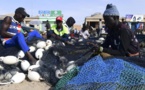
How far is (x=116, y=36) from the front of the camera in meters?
5.44

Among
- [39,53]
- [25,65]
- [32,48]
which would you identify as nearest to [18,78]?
[25,65]

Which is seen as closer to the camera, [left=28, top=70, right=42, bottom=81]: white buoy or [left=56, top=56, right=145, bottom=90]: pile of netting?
[left=56, top=56, right=145, bottom=90]: pile of netting

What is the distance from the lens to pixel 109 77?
14.3 ft

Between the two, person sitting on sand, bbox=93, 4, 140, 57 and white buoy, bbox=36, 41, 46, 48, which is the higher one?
person sitting on sand, bbox=93, 4, 140, 57

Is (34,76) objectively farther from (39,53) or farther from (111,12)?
(111,12)

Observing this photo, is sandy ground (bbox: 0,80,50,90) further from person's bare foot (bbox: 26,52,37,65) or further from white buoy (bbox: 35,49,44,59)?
white buoy (bbox: 35,49,44,59)

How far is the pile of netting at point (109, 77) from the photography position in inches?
169

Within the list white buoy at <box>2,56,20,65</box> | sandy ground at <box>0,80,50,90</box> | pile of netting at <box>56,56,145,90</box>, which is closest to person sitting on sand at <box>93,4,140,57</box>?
pile of netting at <box>56,56,145,90</box>

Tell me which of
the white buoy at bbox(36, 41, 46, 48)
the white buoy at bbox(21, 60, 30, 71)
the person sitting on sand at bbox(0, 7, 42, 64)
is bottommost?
the white buoy at bbox(21, 60, 30, 71)

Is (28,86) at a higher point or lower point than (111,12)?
lower

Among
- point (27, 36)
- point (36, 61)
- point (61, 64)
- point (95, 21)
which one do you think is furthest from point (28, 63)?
point (95, 21)

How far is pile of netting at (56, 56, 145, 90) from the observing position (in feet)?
14.1

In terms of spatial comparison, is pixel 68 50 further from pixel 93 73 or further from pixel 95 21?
pixel 95 21

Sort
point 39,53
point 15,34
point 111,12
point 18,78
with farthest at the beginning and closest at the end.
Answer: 1. point 15,34
2. point 39,53
3. point 18,78
4. point 111,12
